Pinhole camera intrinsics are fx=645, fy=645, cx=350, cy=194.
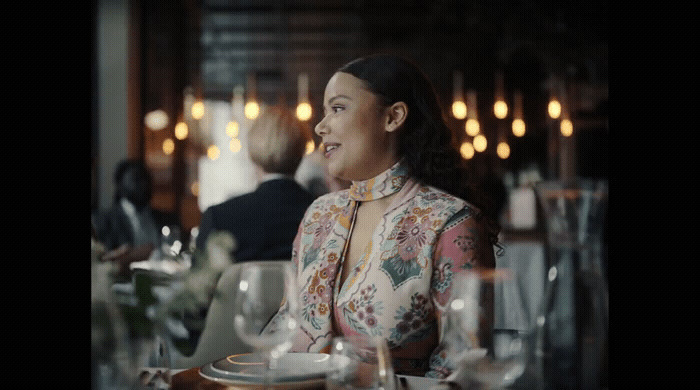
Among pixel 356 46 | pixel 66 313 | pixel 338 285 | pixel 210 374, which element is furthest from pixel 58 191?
pixel 356 46

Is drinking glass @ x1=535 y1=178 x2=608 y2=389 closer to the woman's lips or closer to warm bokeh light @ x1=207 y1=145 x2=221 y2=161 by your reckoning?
the woman's lips

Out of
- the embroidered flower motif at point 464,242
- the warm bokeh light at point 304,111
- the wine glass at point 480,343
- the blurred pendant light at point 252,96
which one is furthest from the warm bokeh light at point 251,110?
the wine glass at point 480,343

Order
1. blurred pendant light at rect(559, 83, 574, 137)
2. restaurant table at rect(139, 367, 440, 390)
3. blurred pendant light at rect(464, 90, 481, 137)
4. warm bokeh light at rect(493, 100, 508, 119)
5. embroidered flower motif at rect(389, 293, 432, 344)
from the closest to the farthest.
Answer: restaurant table at rect(139, 367, 440, 390) → embroidered flower motif at rect(389, 293, 432, 344) → blurred pendant light at rect(464, 90, 481, 137) → blurred pendant light at rect(559, 83, 574, 137) → warm bokeh light at rect(493, 100, 508, 119)

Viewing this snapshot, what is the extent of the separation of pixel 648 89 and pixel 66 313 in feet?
2.56

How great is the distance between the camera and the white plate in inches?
29.1

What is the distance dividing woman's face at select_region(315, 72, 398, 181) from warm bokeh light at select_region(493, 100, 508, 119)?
611mm

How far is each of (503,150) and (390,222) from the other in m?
0.42

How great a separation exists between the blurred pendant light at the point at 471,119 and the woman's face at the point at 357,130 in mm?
229

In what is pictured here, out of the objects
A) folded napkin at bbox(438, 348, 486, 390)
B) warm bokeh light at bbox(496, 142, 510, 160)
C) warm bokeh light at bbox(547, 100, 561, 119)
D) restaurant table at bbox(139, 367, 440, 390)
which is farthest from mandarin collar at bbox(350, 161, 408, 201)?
warm bokeh light at bbox(547, 100, 561, 119)

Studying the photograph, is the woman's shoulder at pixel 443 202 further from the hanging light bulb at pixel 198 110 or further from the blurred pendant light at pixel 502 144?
the hanging light bulb at pixel 198 110

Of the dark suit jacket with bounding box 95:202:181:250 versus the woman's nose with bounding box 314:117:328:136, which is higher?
the woman's nose with bounding box 314:117:328:136

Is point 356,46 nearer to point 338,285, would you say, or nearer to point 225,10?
point 225,10

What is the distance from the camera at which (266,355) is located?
709mm

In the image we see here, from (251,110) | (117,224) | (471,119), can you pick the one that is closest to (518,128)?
(471,119)
